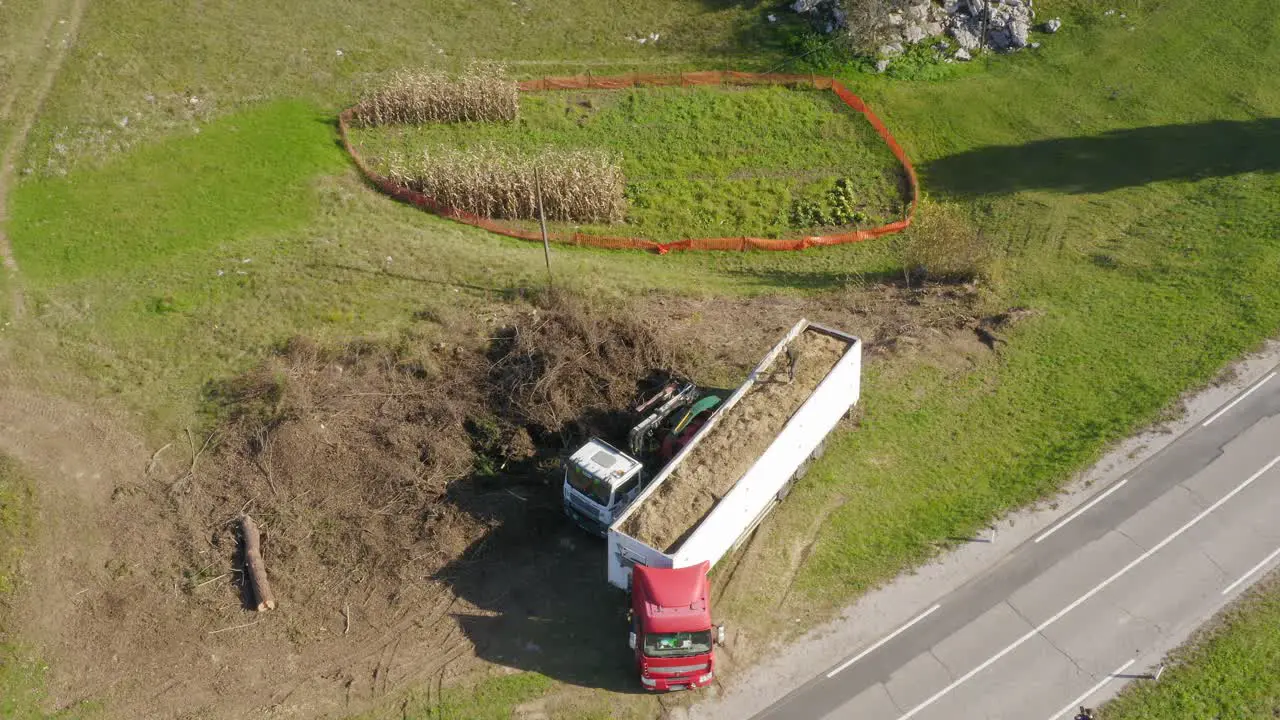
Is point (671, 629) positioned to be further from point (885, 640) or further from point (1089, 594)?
point (1089, 594)

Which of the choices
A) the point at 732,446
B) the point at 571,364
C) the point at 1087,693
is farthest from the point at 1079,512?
the point at 571,364

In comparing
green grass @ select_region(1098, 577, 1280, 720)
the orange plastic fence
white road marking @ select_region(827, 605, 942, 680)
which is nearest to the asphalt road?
white road marking @ select_region(827, 605, 942, 680)

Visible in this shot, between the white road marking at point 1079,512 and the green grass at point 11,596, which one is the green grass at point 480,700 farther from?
the white road marking at point 1079,512

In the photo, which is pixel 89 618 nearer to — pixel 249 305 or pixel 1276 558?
pixel 249 305

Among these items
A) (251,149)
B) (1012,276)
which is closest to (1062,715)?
(1012,276)

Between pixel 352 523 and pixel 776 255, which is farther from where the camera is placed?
pixel 776 255

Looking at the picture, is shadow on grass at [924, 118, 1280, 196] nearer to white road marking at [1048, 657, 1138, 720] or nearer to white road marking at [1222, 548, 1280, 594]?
white road marking at [1222, 548, 1280, 594]
